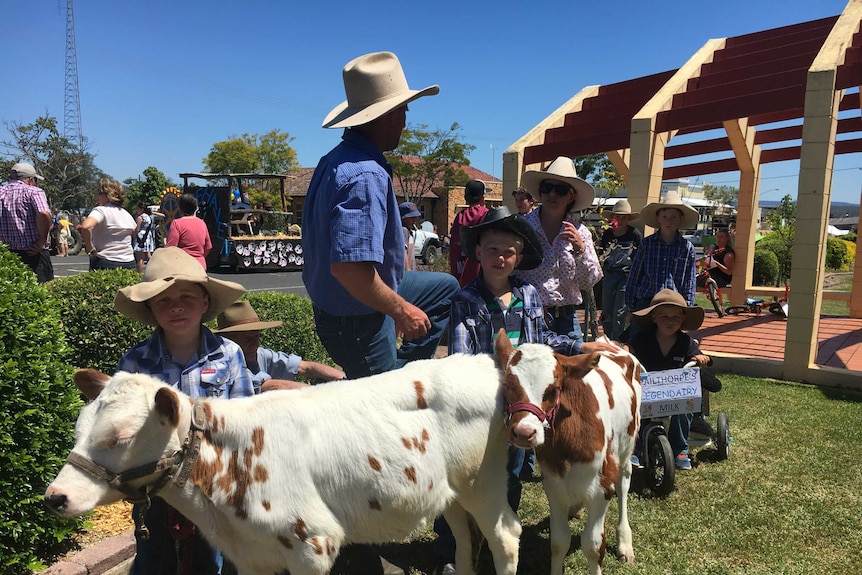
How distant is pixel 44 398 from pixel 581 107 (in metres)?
8.94

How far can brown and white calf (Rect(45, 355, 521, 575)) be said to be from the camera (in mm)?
1903

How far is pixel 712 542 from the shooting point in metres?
3.55

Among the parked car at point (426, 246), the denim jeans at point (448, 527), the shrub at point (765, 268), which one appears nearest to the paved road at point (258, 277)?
the parked car at point (426, 246)

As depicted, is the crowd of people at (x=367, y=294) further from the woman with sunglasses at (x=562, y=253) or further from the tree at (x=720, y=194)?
the tree at (x=720, y=194)

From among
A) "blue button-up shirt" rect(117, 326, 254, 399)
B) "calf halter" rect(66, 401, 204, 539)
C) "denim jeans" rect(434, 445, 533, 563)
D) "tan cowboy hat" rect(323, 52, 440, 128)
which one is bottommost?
"denim jeans" rect(434, 445, 533, 563)

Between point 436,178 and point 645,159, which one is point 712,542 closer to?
point 645,159

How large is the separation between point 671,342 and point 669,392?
23.0 inches

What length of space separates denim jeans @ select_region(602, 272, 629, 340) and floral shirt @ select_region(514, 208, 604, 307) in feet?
10.9

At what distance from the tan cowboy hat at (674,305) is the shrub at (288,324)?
3180 millimetres

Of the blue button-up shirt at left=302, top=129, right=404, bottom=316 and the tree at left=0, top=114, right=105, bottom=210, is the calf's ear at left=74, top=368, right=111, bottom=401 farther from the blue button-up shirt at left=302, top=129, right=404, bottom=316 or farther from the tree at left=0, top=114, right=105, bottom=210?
the tree at left=0, top=114, right=105, bottom=210

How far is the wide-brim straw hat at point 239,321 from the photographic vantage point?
11.2 ft

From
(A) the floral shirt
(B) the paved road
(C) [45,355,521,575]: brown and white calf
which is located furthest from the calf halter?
(B) the paved road

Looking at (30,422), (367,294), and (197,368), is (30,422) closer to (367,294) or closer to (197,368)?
(197,368)

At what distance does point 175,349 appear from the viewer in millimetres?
2557
